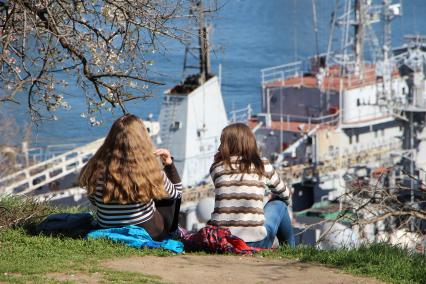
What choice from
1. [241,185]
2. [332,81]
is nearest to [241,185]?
[241,185]

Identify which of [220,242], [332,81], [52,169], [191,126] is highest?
[332,81]

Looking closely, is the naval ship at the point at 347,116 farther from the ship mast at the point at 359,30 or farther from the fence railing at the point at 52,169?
the fence railing at the point at 52,169

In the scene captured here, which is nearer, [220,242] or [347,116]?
[220,242]

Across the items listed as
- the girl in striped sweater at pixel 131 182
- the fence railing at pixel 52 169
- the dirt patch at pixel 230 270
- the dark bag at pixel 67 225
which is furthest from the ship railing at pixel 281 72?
the dirt patch at pixel 230 270

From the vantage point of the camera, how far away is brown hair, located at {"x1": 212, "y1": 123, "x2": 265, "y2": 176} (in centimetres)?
737

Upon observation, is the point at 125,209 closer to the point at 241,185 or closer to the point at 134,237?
the point at 134,237

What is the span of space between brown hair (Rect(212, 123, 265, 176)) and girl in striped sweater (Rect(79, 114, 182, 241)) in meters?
0.41

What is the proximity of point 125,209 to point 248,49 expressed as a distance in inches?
1829

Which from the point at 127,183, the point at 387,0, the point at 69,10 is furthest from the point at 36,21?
the point at 387,0

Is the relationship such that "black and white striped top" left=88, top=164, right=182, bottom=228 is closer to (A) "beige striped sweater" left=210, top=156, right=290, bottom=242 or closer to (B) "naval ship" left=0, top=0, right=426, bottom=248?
(A) "beige striped sweater" left=210, top=156, right=290, bottom=242

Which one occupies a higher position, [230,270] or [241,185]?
[241,185]

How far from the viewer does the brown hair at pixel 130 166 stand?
7051mm

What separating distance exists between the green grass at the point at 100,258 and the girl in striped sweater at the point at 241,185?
222 millimetres

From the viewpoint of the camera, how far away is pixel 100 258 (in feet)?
22.5
